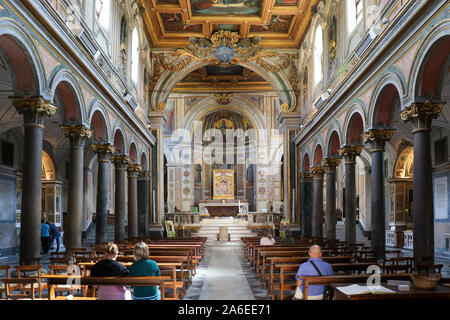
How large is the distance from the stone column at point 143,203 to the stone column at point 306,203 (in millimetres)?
8770

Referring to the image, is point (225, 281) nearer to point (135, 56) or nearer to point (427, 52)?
point (427, 52)

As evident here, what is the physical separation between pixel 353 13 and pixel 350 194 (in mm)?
6720

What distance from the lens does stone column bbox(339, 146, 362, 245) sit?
17.5m

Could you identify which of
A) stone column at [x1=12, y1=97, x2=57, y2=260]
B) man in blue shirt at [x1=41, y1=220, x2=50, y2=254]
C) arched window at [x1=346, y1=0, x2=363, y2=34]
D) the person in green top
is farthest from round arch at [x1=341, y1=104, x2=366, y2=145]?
man in blue shirt at [x1=41, y1=220, x2=50, y2=254]

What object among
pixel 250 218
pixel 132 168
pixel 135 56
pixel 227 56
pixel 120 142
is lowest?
pixel 250 218

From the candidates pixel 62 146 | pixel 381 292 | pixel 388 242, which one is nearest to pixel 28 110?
pixel 381 292

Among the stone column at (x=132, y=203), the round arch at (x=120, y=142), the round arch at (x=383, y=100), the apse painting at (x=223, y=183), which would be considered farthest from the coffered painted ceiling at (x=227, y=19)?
the apse painting at (x=223, y=183)

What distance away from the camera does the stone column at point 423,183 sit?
10930mm

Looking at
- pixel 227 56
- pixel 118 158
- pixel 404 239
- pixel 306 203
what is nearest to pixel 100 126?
pixel 118 158

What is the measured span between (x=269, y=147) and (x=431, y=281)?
3391 cm

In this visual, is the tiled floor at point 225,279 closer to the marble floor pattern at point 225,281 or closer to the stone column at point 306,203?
the marble floor pattern at point 225,281

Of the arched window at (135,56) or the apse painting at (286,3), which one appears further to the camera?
the apse painting at (286,3)

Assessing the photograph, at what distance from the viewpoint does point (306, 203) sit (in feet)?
86.6
